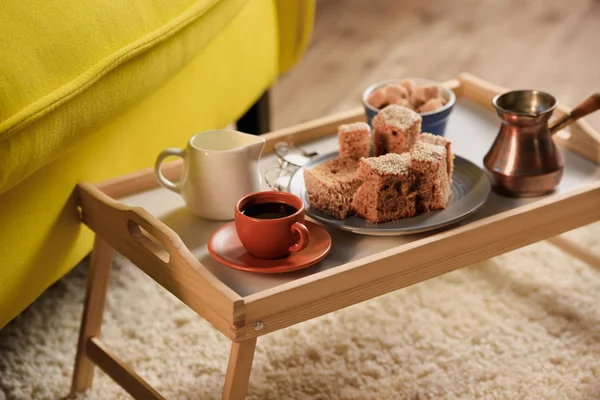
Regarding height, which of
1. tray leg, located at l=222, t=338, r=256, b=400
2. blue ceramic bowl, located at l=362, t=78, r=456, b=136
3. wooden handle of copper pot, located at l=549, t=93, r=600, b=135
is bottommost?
tray leg, located at l=222, t=338, r=256, b=400

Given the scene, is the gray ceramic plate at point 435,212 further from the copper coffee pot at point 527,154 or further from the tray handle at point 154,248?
the tray handle at point 154,248

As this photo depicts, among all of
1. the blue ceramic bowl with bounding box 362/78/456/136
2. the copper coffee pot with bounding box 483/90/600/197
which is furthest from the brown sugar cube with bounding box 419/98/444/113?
the copper coffee pot with bounding box 483/90/600/197

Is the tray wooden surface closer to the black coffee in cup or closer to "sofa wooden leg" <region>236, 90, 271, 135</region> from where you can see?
the black coffee in cup

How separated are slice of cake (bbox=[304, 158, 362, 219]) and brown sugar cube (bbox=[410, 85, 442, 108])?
0.23 metres

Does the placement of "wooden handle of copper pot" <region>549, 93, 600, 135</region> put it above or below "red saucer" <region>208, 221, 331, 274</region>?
above

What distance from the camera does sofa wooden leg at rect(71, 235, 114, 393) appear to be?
1.23 metres

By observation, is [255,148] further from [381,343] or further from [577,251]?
[577,251]

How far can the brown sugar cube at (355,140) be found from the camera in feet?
3.90

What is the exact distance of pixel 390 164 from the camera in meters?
1.09

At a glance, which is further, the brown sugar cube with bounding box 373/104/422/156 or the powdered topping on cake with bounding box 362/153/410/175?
the brown sugar cube with bounding box 373/104/422/156

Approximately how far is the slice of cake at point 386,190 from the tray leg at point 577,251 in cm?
47

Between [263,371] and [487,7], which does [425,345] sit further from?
[487,7]

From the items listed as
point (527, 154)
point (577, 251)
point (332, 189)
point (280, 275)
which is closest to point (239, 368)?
point (280, 275)

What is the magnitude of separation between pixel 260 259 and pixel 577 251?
68 centimetres
